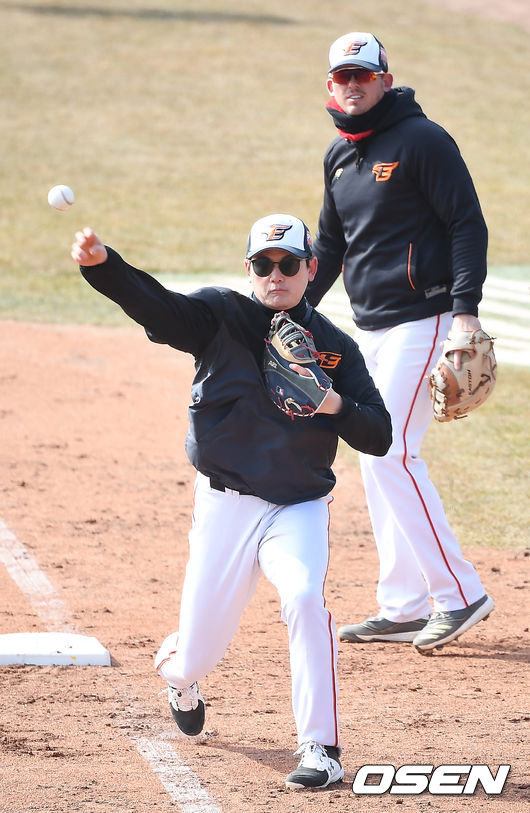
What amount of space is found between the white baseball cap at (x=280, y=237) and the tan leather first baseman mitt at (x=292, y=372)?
225mm

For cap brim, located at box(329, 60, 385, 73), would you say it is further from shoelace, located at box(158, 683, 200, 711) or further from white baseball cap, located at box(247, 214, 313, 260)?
shoelace, located at box(158, 683, 200, 711)

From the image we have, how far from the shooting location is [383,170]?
520cm

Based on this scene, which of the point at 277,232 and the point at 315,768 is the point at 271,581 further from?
the point at 277,232

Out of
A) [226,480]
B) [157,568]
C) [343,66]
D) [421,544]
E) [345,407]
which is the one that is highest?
[343,66]

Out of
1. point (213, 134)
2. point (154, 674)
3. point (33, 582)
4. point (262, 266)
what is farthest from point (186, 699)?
point (213, 134)

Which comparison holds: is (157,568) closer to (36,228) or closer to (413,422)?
(413,422)

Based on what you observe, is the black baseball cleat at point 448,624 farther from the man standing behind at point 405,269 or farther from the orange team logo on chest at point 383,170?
the orange team logo on chest at point 383,170

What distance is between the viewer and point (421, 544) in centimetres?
524

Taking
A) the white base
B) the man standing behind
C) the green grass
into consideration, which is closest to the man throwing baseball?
the white base

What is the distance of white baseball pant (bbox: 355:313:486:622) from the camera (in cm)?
520

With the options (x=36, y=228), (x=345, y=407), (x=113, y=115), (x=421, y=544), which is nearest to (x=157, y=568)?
(x=421, y=544)

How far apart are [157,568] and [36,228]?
33.8 ft

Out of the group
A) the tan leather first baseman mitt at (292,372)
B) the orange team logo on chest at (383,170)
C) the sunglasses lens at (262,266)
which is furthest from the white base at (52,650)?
the orange team logo on chest at (383,170)

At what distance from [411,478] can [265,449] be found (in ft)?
4.75
